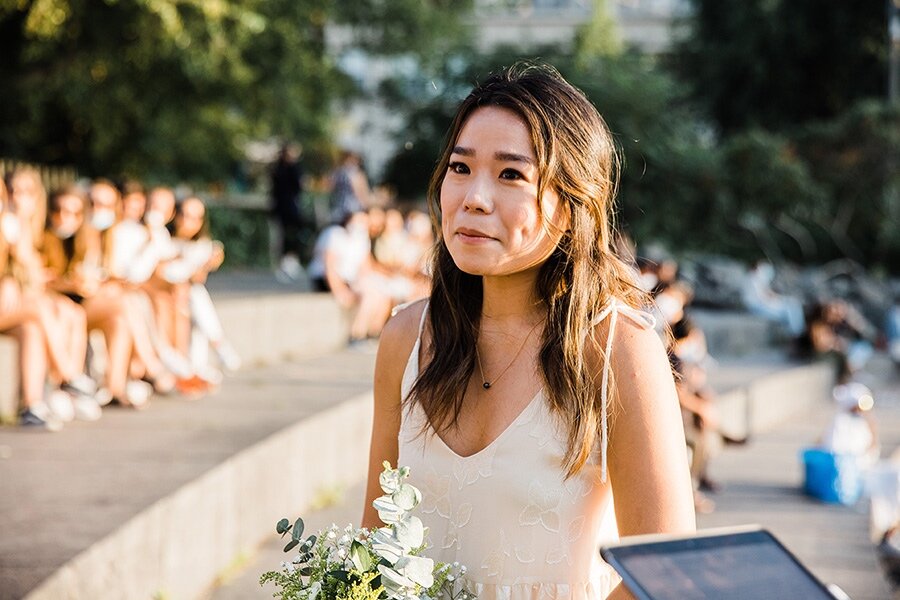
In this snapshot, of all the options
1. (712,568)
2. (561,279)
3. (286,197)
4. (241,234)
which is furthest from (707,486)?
(241,234)

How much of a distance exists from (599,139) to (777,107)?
1259 inches

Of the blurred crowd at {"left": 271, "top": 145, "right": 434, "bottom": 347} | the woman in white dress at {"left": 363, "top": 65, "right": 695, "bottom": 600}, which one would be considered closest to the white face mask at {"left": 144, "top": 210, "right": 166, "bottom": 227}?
the blurred crowd at {"left": 271, "top": 145, "right": 434, "bottom": 347}

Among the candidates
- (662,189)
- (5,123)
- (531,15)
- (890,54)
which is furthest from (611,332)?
(531,15)

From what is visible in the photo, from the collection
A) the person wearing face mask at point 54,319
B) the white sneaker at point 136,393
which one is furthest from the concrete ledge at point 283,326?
the person wearing face mask at point 54,319

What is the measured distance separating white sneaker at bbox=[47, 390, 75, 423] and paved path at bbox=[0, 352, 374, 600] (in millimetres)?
101

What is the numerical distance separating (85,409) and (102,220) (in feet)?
5.44

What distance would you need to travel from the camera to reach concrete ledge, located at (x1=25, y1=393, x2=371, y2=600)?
4094 mm

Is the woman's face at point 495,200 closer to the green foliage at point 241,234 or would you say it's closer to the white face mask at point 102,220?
the white face mask at point 102,220

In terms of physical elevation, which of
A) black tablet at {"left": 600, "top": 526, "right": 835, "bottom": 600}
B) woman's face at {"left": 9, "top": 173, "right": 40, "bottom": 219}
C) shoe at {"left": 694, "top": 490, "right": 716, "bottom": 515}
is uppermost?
black tablet at {"left": 600, "top": 526, "right": 835, "bottom": 600}

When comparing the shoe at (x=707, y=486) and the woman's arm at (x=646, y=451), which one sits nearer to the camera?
the woman's arm at (x=646, y=451)

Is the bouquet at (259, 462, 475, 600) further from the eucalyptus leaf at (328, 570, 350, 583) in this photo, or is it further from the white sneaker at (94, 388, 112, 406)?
the white sneaker at (94, 388, 112, 406)

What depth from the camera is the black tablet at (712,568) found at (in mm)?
1396

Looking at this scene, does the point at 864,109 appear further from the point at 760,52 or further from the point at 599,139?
the point at 599,139

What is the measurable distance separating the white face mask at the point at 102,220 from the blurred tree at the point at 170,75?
424 cm
